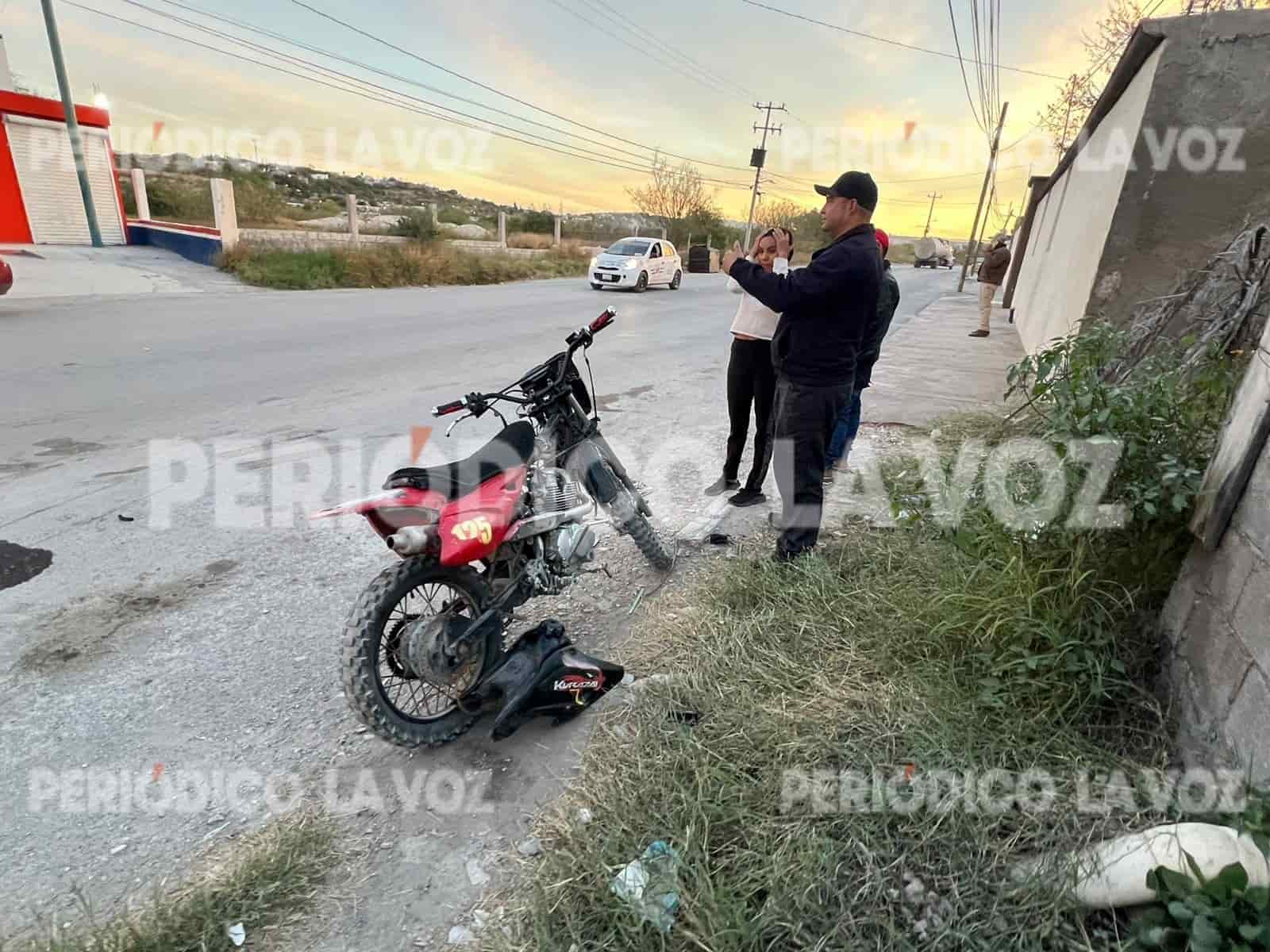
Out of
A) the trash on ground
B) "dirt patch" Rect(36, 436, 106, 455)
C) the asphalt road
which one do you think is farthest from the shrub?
the trash on ground

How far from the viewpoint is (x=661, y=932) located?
5.14 feet

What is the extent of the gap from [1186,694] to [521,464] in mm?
2207

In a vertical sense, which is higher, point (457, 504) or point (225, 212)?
point (225, 212)

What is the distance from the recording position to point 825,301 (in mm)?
2928

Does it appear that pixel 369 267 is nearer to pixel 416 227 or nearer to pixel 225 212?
pixel 225 212

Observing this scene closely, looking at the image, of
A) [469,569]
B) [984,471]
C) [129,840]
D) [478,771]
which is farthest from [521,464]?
[984,471]

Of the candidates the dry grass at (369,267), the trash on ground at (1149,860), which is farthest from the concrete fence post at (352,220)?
the trash on ground at (1149,860)

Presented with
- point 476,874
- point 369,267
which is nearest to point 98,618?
point 476,874

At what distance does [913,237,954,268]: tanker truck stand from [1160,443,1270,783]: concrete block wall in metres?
64.0

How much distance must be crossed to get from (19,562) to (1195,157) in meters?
7.63

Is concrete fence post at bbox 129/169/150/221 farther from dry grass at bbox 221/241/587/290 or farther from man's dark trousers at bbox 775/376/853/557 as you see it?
man's dark trousers at bbox 775/376/853/557

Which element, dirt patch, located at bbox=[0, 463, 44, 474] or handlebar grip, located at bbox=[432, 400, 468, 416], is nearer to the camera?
handlebar grip, located at bbox=[432, 400, 468, 416]

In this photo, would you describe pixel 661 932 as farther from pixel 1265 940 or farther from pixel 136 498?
pixel 136 498

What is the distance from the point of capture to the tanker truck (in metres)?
60.3
